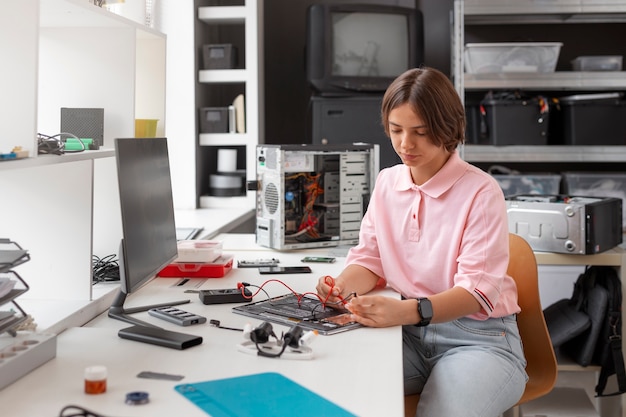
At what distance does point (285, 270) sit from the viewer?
2320 mm

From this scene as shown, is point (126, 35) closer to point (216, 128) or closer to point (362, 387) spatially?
point (362, 387)

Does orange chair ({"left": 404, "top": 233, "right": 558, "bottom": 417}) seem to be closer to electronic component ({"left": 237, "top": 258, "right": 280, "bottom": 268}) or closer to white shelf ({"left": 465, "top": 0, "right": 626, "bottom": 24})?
electronic component ({"left": 237, "top": 258, "right": 280, "bottom": 268})

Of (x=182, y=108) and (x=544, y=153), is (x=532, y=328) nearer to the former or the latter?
(x=544, y=153)

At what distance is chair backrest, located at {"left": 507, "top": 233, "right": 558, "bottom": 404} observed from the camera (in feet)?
6.73

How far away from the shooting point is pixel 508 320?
1.89 meters

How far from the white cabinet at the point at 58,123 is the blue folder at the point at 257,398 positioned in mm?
493

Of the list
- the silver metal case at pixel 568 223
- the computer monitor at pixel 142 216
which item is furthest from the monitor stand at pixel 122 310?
the silver metal case at pixel 568 223

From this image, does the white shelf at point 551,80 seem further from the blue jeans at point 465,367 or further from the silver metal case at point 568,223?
the blue jeans at point 465,367

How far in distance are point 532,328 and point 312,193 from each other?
100cm

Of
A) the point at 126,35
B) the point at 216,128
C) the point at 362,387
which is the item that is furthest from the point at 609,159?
the point at 362,387

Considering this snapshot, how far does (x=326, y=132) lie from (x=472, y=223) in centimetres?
221

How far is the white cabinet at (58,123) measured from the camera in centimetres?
152

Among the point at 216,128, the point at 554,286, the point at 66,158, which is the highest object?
the point at 216,128

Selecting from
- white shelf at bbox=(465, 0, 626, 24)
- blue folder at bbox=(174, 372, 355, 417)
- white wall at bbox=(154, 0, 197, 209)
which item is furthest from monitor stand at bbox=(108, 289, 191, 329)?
white shelf at bbox=(465, 0, 626, 24)
